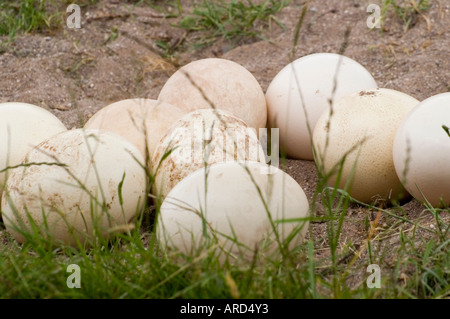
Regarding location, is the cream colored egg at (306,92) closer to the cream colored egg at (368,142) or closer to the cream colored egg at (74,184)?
the cream colored egg at (368,142)

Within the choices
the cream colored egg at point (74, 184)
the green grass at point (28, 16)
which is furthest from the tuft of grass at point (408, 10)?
the cream colored egg at point (74, 184)

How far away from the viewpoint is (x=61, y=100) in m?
5.15

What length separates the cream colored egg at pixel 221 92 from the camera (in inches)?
159

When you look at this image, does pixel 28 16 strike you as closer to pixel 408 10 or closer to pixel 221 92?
pixel 221 92

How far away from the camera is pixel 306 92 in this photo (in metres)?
4.03

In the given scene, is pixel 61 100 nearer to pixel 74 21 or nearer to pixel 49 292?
pixel 74 21

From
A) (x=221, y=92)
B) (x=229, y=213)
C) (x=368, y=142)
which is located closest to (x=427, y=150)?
(x=368, y=142)

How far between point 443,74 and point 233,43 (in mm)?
1718

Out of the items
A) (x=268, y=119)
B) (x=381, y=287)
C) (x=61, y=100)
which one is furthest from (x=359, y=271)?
(x=61, y=100)

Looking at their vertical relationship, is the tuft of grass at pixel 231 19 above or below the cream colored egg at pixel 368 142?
above

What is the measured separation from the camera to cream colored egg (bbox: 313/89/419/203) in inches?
138

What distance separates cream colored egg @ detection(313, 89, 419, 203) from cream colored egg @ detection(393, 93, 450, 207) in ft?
0.41
